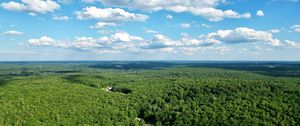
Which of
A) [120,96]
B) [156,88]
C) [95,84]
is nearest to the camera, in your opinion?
[120,96]

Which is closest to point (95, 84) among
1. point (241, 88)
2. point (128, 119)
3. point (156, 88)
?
point (156, 88)

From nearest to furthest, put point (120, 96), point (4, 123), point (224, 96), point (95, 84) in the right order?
point (4, 123) < point (224, 96) < point (120, 96) < point (95, 84)

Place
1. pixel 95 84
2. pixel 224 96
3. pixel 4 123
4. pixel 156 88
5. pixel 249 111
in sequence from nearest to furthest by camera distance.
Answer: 1. pixel 4 123
2. pixel 249 111
3. pixel 224 96
4. pixel 156 88
5. pixel 95 84

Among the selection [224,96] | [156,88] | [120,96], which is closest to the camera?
[224,96]

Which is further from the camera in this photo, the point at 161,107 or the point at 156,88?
the point at 156,88

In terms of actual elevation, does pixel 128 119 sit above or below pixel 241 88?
below

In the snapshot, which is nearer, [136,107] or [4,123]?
[4,123]

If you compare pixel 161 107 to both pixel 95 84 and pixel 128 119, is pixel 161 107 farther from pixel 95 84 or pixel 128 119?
pixel 95 84

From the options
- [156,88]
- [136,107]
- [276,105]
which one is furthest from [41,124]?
[276,105]

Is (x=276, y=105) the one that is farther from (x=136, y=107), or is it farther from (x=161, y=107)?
(x=136, y=107)
